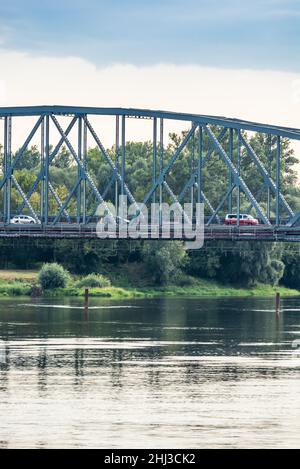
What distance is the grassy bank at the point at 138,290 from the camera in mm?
Answer: 150625

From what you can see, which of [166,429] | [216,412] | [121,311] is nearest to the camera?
[166,429]

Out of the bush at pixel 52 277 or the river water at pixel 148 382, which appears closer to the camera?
the river water at pixel 148 382

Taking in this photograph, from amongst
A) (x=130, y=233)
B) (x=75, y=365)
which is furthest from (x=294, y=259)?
(x=75, y=365)

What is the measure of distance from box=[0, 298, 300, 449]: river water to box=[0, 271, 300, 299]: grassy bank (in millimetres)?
44110

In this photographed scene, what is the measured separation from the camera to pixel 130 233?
4796 inches

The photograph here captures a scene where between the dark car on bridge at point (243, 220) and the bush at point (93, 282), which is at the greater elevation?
the dark car on bridge at point (243, 220)

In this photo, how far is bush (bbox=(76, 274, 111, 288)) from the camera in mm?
155125

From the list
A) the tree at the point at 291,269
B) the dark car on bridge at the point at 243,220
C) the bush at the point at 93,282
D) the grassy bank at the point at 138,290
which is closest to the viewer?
the dark car on bridge at the point at 243,220

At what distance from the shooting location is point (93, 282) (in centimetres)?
15600

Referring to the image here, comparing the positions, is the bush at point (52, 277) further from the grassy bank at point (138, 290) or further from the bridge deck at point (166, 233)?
the bridge deck at point (166, 233)

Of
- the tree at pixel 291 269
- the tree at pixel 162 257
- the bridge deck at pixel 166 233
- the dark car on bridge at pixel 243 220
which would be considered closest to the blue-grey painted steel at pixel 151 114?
the bridge deck at pixel 166 233

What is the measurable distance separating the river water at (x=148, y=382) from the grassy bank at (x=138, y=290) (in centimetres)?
4411

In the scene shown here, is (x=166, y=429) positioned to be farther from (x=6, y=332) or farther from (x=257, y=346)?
(x=6, y=332)
